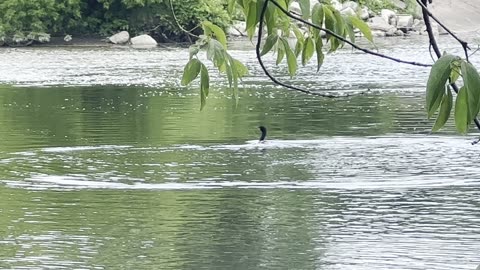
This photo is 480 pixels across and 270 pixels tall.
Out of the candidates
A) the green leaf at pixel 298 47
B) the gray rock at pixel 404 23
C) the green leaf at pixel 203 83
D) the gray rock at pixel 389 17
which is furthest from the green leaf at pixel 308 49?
the gray rock at pixel 404 23

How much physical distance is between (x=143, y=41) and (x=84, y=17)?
6539 mm

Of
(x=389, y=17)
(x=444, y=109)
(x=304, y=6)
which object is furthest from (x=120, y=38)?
(x=444, y=109)

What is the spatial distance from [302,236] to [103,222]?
226cm

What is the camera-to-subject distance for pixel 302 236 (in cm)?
1096

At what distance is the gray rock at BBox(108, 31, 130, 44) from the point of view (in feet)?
181

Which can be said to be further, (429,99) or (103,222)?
(103,222)

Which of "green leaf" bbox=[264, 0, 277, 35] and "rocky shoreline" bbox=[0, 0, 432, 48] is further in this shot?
"rocky shoreline" bbox=[0, 0, 432, 48]

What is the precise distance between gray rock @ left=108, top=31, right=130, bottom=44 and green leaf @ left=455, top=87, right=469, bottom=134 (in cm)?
5388

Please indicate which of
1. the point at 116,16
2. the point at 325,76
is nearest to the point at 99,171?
the point at 325,76

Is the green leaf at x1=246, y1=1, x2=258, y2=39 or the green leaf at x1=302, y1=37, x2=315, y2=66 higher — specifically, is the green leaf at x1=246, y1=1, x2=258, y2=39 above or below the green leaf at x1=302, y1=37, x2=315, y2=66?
above

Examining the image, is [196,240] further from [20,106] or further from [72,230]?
[20,106]

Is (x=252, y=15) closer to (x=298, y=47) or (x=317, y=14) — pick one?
(x=317, y=14)

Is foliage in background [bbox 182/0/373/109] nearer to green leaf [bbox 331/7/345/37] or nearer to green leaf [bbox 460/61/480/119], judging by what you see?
green leaf [bbox 331/7/345/37]

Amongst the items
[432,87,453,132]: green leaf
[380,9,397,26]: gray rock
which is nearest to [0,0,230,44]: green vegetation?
[380,9,397,26]: gray rock
